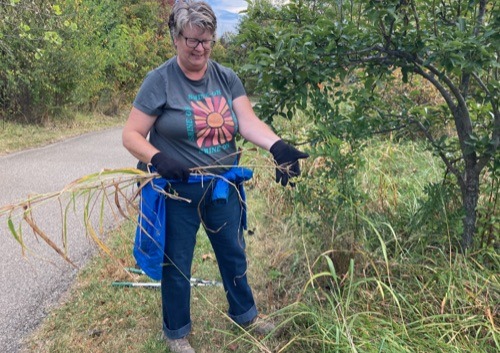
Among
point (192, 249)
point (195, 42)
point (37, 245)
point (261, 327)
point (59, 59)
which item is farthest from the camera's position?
point (59, 59)

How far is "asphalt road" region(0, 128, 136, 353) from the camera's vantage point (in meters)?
3.34

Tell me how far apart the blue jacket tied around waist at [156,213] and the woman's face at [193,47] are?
1.83ft

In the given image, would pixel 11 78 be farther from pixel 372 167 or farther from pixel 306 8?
pixel 306 8

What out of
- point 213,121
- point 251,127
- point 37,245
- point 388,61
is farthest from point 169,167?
point 37,245

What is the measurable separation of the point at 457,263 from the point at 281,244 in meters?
1.43

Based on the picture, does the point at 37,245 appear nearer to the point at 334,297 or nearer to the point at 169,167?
the point at 169,167

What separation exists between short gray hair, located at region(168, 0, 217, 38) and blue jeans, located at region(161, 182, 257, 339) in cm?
78

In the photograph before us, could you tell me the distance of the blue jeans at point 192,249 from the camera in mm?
2650

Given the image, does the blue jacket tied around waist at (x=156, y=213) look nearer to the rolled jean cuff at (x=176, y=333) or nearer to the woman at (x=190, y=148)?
the woman at (x=190, y=148)

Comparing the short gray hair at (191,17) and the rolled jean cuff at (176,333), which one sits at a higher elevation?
the short gray hair at (191,17)

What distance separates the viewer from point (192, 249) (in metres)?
2.79

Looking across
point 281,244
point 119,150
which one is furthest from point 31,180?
point 281,244

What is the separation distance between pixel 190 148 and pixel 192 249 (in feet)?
1.97

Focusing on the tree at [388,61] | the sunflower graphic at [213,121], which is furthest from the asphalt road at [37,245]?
the tree at [388,61]
